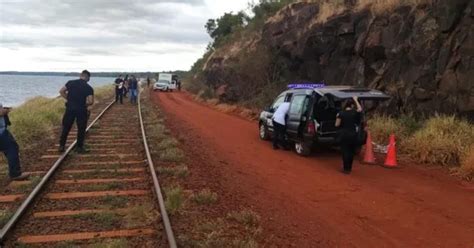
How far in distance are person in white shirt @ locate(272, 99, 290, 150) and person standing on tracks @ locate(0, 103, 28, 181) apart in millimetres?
6769

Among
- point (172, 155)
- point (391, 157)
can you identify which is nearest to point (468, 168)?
point (391, 157)

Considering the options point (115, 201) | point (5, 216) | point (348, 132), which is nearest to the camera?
point (5, 216)

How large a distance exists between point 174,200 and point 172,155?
4321 mm

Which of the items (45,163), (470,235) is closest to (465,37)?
(470,235)

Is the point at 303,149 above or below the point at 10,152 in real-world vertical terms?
below

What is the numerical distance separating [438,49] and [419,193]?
6249 millimetres

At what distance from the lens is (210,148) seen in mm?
14773

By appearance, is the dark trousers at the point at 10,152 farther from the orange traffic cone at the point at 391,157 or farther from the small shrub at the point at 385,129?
the small shrub at the point at 385,129

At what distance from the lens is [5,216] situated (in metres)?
7.17

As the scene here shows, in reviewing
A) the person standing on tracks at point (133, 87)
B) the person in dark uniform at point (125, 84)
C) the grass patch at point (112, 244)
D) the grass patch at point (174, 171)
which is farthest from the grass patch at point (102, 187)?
the person in dark uniform at point (125, 84)

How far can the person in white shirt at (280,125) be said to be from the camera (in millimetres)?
14180

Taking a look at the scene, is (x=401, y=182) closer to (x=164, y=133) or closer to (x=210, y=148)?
(x=210, y=148)

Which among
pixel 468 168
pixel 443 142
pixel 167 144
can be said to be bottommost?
pixel 167 144

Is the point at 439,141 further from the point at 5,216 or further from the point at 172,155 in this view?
the point at 5,216
